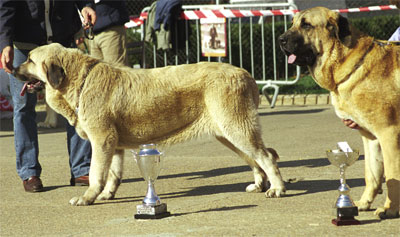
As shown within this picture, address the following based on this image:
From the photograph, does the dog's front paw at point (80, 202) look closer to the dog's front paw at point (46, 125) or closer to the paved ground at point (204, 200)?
the paved ground at point (204, 200)

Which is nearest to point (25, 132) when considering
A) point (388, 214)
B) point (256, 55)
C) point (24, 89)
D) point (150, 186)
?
point (24, 89)

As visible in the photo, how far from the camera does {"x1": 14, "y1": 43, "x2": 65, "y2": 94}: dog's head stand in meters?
6.18

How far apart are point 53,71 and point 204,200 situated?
169cm

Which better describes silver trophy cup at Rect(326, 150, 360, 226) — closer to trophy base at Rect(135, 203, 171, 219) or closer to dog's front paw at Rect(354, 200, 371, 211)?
dog's front paw at Rect(354, 200, 371, 211)

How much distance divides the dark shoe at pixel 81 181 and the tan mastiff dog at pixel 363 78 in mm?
2620

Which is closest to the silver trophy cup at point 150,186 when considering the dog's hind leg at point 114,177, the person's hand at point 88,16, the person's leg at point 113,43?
the dog's hind leg at point 114,177

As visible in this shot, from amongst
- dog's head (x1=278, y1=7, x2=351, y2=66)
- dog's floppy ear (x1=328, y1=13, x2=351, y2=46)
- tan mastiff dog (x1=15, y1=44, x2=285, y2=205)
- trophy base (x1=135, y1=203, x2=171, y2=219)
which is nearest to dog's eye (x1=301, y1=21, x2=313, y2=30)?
dog's head (x1=278, y1=7, x2=351, y2=66)

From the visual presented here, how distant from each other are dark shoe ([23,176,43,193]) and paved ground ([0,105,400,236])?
0.25ft

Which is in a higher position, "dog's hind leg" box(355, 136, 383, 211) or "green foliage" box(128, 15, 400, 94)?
"dog's hind leg" box(355, 136, 383, 211)

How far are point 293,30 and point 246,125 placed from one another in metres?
1.09

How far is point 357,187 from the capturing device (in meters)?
6.27

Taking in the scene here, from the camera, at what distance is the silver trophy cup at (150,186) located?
5.39 metres

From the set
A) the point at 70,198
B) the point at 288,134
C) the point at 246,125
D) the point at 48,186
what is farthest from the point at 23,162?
the point at 288,134

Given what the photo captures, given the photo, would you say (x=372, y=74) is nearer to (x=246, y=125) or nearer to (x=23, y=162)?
(x=246, y=125)
